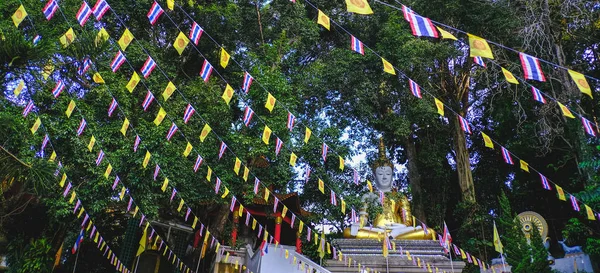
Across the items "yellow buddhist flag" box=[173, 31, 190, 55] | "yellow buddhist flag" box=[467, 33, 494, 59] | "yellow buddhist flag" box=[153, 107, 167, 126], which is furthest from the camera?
"yellow buddhist flag" box=[153, 107, 167, 126]

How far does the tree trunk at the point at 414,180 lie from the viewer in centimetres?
1753

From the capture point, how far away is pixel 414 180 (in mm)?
18000

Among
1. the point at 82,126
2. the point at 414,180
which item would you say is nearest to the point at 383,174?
the point at 414,180

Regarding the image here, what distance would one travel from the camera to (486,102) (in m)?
18.3

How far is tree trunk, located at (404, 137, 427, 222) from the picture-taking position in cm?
1753

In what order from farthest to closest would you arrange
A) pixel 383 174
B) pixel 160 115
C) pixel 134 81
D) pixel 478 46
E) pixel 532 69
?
pixel 383 174 < pixel 160 115 < pixel 134 81 < pixel 532 69 < pixel 478 46

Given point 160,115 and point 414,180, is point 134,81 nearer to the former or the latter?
point 160,115

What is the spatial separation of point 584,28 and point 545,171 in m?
5.65

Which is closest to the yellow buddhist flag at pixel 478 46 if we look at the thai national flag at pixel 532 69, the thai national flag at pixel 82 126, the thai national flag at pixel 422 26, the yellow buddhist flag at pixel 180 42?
the thai national flag at pixel 422 26

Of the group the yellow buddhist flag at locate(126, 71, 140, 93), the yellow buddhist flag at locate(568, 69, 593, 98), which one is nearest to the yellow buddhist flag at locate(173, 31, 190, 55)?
the yellow buddhist flag at locate(126, 71, 140, 93)

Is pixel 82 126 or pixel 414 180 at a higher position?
pixel 414 180

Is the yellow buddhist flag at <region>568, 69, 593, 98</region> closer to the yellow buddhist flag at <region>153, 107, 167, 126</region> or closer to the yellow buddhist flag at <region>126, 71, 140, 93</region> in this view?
the yellow buddhist flag at <region>126, 71, 140, 93</region>

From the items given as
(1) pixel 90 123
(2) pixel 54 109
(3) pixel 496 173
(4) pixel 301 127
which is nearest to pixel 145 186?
(1) pixel 90 123

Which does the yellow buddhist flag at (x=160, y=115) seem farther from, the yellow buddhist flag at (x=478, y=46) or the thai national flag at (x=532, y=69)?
the thai national flag at (x=532, y=69)
